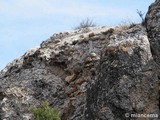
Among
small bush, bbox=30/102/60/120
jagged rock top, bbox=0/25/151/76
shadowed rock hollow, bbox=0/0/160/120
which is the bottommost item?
small bush, bbox=30/102/60/120

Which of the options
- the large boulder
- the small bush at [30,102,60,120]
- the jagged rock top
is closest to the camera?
the large boulder

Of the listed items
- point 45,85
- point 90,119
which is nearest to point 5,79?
point 45,85

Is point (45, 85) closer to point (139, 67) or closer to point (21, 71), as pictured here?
point (21, 71)

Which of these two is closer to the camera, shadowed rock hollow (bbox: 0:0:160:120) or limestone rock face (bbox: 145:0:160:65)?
shadowed rock hollow (bbox: 0:0:160:120)

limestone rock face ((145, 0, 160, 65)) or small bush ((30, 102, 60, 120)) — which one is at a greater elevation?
limestone rock face ((145, 0, 160, 65))

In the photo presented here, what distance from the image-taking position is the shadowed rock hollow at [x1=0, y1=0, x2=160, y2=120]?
750 centimetres

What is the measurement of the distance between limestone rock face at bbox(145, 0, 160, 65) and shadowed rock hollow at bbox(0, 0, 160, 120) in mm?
18

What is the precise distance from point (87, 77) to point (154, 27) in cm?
225

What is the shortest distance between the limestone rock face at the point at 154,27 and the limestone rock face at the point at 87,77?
0.32ft

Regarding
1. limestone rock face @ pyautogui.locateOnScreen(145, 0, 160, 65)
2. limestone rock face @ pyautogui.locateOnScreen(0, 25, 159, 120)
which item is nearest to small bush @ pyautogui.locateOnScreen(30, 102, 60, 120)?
limestone rock face @ pyautogui.locateOnScreen(0, 25, 159, 120)

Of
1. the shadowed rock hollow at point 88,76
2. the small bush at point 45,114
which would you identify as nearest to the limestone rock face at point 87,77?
the shadowed rock hollow at point 88,76

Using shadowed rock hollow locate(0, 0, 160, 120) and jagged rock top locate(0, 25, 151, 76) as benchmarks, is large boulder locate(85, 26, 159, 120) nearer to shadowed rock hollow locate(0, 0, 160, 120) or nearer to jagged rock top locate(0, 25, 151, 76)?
shadowed rock hollow locate(0, 0, 160, 120)

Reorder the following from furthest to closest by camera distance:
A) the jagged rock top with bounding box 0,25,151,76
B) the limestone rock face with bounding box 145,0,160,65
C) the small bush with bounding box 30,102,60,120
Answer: the jagged rock top with bounding box 0,25,151,76 < the small bush with bounding box 30,102,60,120 < the limestone rock face with bounding box 145,0,160,65

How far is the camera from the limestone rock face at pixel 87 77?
24.6 feet
